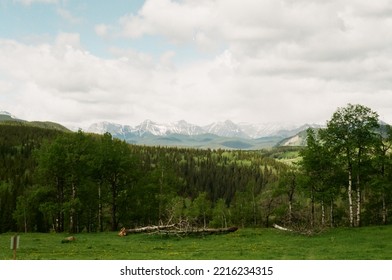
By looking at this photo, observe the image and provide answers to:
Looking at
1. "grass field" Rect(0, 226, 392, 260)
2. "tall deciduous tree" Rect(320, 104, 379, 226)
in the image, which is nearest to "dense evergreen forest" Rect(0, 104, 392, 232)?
"tall deciduous tree" Rect(320, 104, 379, 226)

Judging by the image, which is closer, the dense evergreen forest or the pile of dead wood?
the pile of dead wood

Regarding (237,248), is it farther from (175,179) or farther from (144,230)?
(175,179)

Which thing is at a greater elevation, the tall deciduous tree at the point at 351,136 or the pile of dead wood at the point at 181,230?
the tall deciduous tree at the point at 351,136

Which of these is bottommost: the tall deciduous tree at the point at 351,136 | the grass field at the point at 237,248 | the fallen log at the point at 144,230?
the fallen log at the point at 144,230

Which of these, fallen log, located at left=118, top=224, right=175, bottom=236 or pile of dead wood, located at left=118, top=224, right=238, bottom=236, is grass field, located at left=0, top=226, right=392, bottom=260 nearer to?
pile of dead wood, located at left=118, top=224, right=238, bottom=236

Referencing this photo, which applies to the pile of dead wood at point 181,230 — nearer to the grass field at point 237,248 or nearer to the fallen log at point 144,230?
the fallen log at point 144,230

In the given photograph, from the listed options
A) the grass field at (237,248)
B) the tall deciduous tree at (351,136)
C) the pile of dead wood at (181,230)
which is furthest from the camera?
the tall deciduous tree at (351,136)

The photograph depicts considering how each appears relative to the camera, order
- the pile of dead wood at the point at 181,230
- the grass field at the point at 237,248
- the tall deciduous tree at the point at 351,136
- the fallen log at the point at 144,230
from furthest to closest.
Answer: the tall deciduous tree at the point at 351,136 < the fallen log at the point at 144,230 < the pile of dead wood at the point at 181,230 < the grass field at the point at 237,248

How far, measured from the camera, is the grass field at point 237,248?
29.2 metres

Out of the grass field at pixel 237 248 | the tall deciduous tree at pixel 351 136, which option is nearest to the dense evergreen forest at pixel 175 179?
the tall deciduous tree at pixel 351 136

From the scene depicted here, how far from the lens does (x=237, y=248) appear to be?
3597cm

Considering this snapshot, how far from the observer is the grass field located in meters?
29.2

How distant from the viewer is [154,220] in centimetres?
8212

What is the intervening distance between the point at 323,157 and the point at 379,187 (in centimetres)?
890
